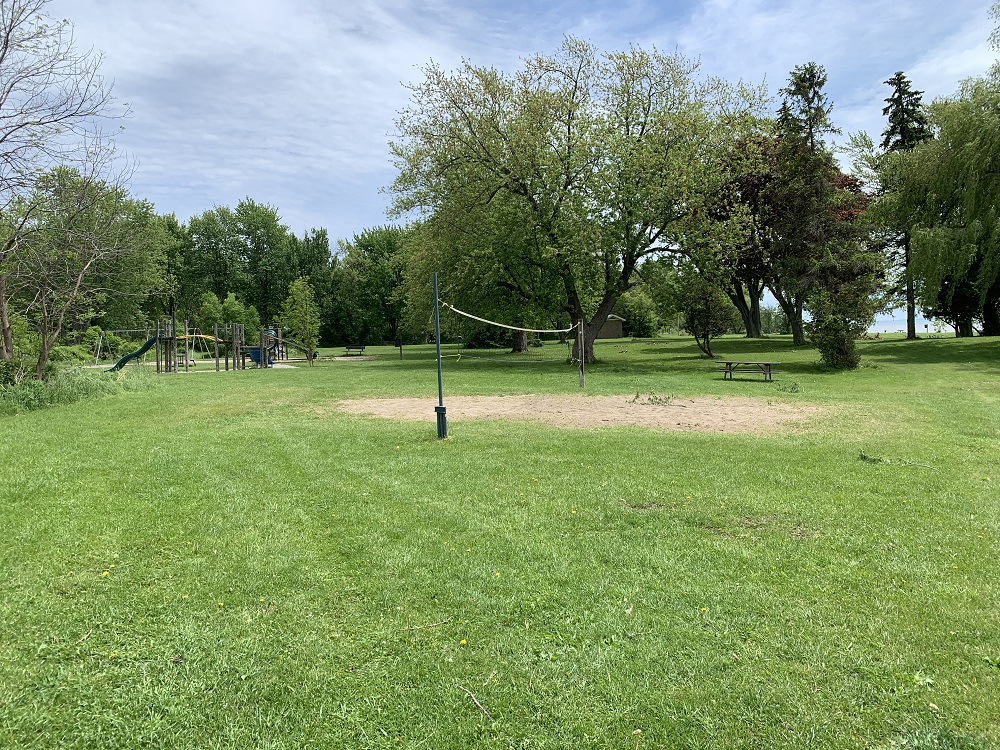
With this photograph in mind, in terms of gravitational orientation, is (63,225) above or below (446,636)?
above

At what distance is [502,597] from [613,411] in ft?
26.1

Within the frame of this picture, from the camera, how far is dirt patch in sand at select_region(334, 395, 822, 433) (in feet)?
32.1

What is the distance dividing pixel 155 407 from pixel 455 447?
7263mm

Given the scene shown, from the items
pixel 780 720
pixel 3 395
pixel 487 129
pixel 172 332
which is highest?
pixel 487 129

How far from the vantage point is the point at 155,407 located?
11867mm

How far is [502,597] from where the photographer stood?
11.8ft

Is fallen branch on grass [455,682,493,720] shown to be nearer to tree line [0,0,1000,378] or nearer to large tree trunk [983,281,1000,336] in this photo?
tree line [0,0,1000,378]

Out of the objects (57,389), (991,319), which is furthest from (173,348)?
(991,319)

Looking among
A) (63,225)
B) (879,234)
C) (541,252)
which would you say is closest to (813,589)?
(63,225)

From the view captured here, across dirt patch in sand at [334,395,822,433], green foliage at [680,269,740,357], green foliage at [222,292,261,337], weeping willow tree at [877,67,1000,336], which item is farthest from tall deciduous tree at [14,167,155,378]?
green foliage at [222,292,261,337]

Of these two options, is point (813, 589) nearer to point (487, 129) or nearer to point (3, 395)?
point (3, 395)

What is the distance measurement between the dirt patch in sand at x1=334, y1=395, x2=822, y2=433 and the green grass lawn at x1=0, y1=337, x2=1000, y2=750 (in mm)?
2035

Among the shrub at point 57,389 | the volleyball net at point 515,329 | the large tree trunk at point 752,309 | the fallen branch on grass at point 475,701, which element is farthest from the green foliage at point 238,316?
the fallen branch on grass at point 475,701

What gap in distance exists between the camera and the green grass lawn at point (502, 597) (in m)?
2.54
